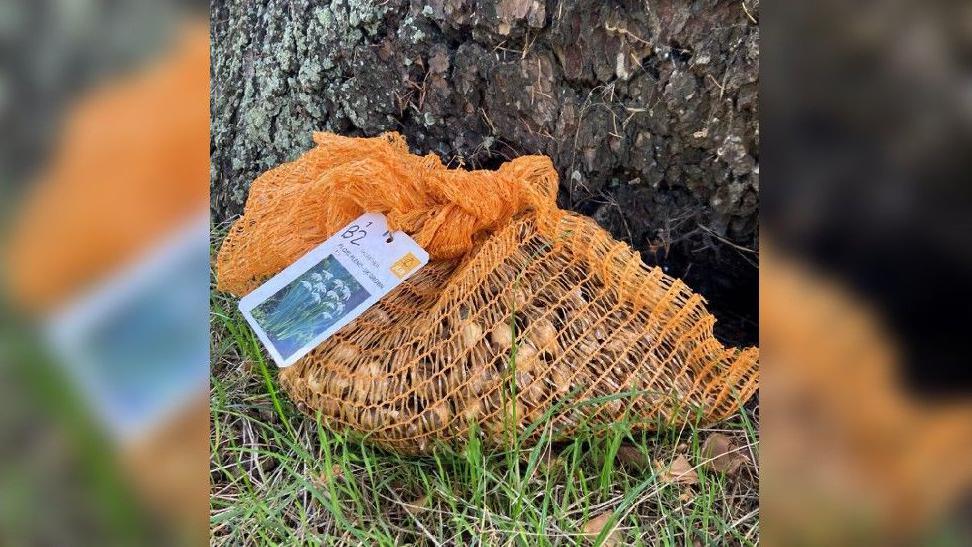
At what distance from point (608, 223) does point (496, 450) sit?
49cm

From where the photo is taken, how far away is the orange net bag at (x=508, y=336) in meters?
0.89

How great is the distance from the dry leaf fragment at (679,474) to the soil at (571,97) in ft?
1.05

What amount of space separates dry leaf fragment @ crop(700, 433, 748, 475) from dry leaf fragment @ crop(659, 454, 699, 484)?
0.07 feet
